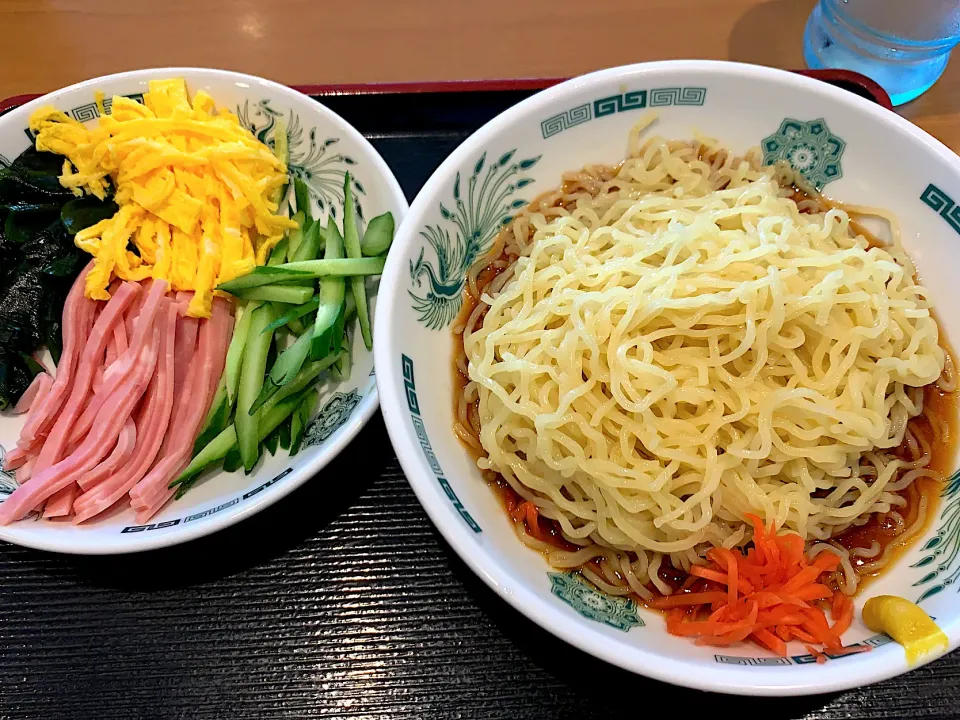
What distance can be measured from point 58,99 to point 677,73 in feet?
5.96

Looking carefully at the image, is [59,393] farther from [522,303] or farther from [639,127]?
[639,127]

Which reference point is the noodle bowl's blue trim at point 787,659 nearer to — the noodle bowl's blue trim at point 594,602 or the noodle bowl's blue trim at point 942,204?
the noodle bowl's blue trim at point 594,602

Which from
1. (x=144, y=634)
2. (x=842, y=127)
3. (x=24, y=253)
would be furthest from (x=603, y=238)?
(x=24, y=253)

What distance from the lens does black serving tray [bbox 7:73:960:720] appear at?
1.38m

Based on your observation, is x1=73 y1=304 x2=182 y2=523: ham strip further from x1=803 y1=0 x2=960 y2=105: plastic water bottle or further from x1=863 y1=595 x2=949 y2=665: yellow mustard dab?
x1=803 y1=0 x2=960 y2=105: plastic water bottle

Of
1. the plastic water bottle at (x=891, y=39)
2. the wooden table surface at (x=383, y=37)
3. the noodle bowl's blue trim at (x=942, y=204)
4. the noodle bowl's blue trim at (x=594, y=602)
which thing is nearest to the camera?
the noodle bowl's blue trim at (x=594, y=602)

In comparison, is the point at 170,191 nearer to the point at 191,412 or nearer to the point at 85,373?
the point at 85,373

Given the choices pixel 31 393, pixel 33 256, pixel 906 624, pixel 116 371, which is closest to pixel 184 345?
pixel 116 371

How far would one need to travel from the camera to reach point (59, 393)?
Result: 5.46 ft

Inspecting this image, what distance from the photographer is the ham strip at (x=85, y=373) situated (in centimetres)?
161

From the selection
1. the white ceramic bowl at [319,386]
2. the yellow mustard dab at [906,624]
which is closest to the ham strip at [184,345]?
the white ceramic bowl at [319,386]

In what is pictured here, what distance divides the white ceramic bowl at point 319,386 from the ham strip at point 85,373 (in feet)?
0.41

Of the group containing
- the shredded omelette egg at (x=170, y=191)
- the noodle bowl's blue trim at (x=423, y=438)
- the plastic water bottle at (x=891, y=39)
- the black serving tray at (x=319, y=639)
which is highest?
the plastic water bottle at (x=891, y=39)

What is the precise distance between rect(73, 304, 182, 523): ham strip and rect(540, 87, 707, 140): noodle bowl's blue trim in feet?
3.70
